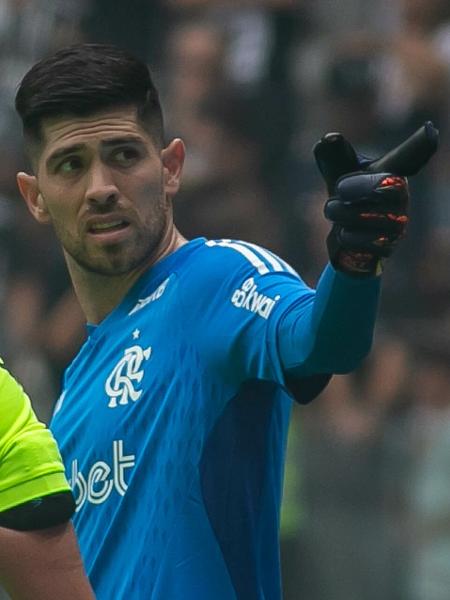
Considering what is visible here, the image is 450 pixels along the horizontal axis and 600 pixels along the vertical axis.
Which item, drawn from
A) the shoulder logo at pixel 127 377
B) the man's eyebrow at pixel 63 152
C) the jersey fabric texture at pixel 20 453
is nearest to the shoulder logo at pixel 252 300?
the shoulder logo at pixel 127 377

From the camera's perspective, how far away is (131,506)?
3504 millimetres

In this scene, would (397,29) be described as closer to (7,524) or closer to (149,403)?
(149,403)

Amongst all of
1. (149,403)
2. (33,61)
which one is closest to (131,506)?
(149,403)

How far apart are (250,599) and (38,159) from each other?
3.64 feet

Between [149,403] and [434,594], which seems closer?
[149,403]

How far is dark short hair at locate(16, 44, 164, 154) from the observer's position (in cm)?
369

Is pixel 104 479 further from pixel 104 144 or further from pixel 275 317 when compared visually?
pixel 104 144

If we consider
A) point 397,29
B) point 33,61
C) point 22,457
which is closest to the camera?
point 22,457

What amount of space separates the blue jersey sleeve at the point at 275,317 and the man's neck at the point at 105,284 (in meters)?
0.14

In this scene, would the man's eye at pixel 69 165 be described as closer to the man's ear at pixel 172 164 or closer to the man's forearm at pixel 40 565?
the man's ear at pixel 172 164

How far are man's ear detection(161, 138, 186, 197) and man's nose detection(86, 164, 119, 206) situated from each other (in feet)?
0.66

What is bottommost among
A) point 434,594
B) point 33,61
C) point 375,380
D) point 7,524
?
point 434,594

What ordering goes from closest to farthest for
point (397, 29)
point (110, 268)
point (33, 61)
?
point (110, 268) < point (397, 29) < point (33, 61)

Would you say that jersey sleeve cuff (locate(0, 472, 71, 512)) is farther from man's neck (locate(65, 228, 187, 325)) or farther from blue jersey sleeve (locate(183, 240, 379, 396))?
man's neck (locate(65, 228, 187, 325))
